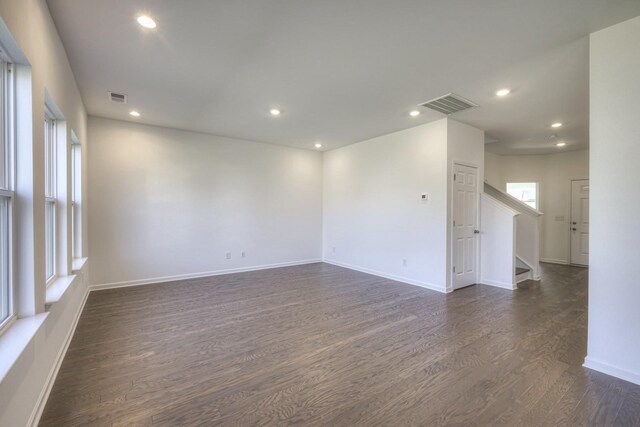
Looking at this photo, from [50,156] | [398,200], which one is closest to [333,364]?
[50,156]

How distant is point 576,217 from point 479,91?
5.58m

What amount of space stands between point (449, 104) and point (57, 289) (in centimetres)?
461

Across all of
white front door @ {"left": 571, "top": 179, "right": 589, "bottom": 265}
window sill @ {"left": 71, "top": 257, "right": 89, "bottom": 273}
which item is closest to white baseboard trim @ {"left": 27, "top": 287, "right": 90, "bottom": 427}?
window sill @ {"left": 71, "top": 257, "right": 89, "bottom": 273}

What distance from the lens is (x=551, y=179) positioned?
7.02m

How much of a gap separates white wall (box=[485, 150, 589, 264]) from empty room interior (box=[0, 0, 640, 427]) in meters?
1.35

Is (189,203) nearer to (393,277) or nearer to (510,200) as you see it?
(393,277)

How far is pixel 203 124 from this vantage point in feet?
15.7

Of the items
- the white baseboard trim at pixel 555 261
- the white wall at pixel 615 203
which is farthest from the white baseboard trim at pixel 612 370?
the white baseboard trim at pixel 555 261

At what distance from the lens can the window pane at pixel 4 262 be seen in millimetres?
1501

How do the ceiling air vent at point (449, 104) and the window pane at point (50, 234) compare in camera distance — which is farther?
the ceiling air vent at point (449, 104)

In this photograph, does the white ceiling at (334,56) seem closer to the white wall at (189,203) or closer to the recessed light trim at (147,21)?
the recessed light trim at (147,21)

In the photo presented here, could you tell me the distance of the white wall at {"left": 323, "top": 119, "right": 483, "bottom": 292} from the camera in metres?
4.45

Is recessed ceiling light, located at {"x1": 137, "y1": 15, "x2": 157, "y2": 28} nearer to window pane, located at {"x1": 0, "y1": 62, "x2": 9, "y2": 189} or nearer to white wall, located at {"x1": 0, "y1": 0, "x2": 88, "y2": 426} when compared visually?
white wall, located at {"x1": 0, "y1": 0, "x2": 88, "y2": 426}

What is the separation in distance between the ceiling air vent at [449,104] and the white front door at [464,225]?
0.96 meters
